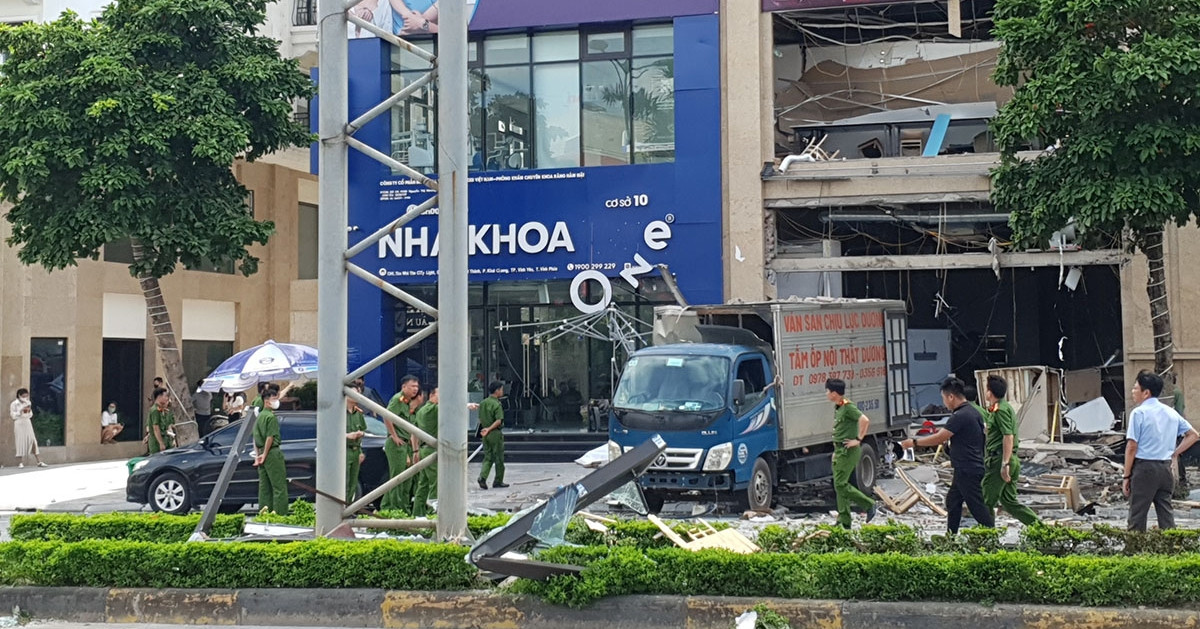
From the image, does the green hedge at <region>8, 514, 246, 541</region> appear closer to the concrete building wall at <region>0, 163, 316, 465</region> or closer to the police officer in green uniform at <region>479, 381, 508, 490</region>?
the police officer in green uniform at <region>479, 381, 508, 490</region>

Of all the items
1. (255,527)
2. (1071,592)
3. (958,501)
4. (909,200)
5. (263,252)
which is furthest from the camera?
(263,252)

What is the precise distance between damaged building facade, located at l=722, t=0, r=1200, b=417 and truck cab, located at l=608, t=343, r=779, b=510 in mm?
7244

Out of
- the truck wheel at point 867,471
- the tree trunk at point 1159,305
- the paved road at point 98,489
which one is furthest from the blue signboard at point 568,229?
the tree trunk at point 1159,305

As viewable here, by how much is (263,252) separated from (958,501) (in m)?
24.7

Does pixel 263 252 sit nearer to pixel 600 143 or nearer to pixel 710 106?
pixel 600 143

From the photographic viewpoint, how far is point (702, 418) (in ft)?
52.8

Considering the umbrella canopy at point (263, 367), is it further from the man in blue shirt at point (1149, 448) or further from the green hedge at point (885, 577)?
the man in blue shirt at point (1149, 448)

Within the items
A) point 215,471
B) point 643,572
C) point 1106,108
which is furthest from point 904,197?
point 643,572

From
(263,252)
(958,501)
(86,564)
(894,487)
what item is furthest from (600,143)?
(86,564)

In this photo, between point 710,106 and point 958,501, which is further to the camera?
point 710,106

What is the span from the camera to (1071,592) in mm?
8250

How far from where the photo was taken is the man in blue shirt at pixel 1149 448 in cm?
1129

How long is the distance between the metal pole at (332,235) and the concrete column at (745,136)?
15.1 metres

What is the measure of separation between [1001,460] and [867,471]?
20.5 ft
